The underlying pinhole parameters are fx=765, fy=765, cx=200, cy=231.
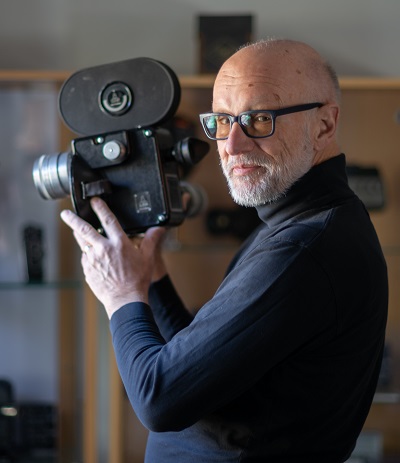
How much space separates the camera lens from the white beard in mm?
320

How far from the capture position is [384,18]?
258cm

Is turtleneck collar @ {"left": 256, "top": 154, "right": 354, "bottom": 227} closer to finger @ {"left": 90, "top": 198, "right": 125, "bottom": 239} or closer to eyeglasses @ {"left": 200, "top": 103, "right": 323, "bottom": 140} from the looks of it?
eyeglasses @ {"left": 200, "top": 103, "right": 323, "bottom": 140}

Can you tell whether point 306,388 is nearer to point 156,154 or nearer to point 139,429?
point 156,154

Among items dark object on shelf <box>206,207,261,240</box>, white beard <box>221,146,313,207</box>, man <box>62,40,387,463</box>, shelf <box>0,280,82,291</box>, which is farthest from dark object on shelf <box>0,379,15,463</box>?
white beard <box>221,146,313,207</box>

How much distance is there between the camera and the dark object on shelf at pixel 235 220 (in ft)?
7.70

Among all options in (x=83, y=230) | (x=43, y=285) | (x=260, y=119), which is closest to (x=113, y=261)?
(x=83, y=230)

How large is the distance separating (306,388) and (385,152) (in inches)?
58.8

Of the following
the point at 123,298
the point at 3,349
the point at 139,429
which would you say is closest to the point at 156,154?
the point at 123,298

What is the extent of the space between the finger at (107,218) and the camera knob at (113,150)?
0.26 feet

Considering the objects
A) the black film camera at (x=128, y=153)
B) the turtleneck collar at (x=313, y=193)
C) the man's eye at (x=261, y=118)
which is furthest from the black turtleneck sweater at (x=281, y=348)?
the black film camera at (x=128, y=153)

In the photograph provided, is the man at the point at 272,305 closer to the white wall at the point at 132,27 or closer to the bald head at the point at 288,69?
the bald head at the point at 288,69

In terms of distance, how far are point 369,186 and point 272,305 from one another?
1397 millimetres

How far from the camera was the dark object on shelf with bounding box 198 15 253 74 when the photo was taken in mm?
2348

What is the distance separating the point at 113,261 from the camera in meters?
1.20
